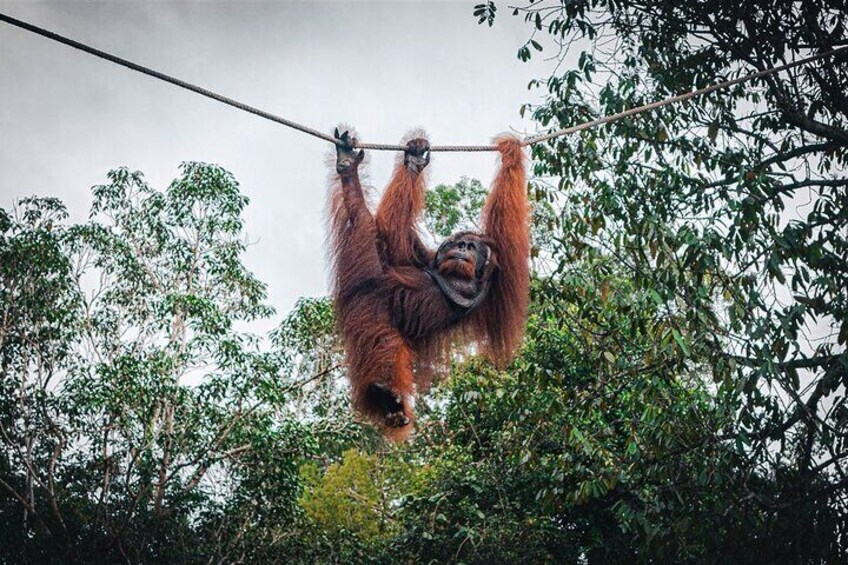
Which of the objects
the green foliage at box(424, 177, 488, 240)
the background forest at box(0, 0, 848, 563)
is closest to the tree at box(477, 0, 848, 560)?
the background forest at box(0, 0, 848, 563)

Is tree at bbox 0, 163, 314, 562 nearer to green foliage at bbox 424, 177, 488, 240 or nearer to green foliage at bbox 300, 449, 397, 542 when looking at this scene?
green foliage at bbox 300, 449, 397, 542

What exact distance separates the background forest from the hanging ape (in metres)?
0.64

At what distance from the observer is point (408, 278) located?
13.0 feet

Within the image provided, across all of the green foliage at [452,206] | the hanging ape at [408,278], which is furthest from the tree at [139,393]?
the hanging ape at [408,278]

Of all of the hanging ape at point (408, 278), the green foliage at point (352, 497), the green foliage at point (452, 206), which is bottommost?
the hanging ape at point (408, 278)

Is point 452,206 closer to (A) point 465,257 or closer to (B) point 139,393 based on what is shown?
(B) point 139,393

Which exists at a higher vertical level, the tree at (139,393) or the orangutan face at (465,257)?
the tree at (139,393)

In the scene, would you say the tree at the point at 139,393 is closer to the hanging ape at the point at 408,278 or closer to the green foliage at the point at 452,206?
the green foliage at the point at 452,206

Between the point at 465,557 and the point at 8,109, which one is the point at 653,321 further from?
the point at 8,109

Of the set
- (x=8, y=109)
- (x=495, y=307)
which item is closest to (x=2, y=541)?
(x=495, y=307)

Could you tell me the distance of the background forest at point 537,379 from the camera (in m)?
4.39

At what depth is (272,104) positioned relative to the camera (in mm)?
17312

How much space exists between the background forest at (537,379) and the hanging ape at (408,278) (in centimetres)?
64

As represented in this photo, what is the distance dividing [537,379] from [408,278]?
206 cm
